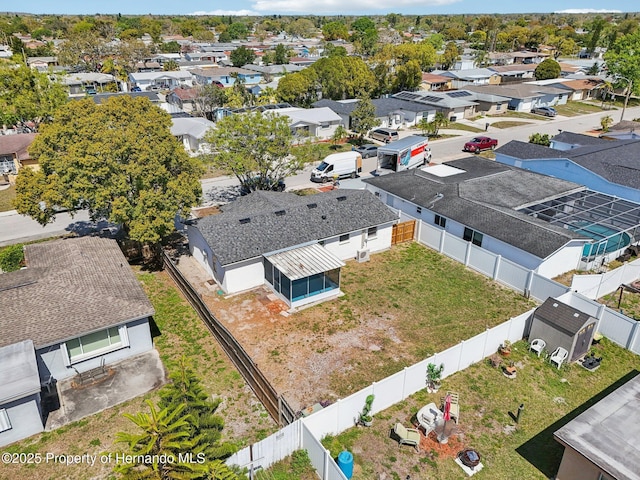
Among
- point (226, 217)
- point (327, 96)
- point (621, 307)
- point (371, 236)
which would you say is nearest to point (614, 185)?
point (621, 307)

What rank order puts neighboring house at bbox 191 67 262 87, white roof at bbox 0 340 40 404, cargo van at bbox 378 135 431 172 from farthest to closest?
neighboring house at bbox 191 67 262 87, cargo van at bbox 378 135 431 172, white roof at bbox 0 340 40 404

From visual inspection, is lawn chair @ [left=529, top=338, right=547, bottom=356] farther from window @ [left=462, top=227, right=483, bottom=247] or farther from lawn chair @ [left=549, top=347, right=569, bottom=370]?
window @ [left=462, top=227, right=483, bottom=247]

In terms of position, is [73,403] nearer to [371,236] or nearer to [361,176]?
[371,236]

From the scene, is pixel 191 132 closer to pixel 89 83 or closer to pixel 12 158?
pixel 12 158

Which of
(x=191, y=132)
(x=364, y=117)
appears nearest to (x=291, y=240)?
(x=191, y=132)

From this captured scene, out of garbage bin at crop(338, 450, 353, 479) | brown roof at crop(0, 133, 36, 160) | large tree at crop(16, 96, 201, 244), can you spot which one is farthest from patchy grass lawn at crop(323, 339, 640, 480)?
brown roof at crop(0, 133, 36, 160)

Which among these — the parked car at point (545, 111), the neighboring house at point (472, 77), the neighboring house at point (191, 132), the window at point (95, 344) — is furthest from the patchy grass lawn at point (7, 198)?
the neighboring house at point (472, 77)

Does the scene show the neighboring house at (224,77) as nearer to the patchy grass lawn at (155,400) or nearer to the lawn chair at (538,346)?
the patchy grass lawn at (155,400)
